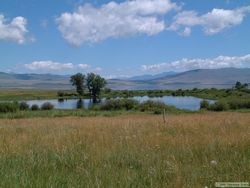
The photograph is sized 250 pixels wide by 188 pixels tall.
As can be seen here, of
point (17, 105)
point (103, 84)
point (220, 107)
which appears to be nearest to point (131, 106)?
point (220, 107)

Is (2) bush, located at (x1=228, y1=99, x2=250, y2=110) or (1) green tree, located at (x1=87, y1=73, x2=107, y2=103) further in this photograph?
(1) green tree, located at (x1=87, y1=73, x2=107, y2=103)

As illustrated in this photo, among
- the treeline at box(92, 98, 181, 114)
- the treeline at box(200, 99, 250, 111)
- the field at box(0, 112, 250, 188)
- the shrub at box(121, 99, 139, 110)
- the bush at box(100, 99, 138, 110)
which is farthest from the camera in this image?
the shrub at box(121, 99, 139, 110)

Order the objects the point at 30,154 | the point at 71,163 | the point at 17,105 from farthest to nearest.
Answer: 1. the point at 17,105
2. the point at 30,154
3. the point at 71,163

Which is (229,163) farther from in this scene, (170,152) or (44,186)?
(44,186)

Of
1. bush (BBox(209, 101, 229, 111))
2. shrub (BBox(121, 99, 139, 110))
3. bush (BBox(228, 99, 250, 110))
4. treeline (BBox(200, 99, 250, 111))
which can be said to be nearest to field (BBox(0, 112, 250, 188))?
bush (BBox(209, 101, 229, 111))

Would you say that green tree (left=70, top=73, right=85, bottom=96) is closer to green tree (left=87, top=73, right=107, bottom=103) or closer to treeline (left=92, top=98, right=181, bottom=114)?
green tree (left=87, top=73, right=107, bottom=103)

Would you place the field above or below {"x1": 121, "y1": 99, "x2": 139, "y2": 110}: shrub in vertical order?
above

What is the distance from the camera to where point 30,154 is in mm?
5727

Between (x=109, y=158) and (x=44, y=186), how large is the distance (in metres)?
1.70

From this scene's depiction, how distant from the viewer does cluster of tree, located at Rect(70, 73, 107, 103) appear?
126 metres

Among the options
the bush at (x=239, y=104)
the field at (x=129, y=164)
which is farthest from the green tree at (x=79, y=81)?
the field at (x=129, y=164)

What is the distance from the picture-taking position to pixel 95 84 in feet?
416

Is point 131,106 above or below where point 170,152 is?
below

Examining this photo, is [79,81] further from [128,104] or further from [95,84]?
[128,104]
